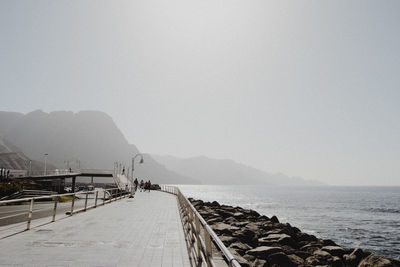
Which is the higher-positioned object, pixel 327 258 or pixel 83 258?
pixel 83 258

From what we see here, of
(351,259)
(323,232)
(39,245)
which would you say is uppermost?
→ (39,245)

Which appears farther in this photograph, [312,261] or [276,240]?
[276,240]

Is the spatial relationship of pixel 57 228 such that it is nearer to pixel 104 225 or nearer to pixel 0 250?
pixel 104 225

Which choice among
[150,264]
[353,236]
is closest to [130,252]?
[150,264]

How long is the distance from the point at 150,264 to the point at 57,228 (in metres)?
5.43

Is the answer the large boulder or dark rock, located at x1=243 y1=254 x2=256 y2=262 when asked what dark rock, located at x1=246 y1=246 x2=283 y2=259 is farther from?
the large boulder

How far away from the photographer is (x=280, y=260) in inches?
357

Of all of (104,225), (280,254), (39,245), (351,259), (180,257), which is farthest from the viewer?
(351,259)

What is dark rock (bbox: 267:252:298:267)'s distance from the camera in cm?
A: 897

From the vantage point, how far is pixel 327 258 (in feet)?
36.1

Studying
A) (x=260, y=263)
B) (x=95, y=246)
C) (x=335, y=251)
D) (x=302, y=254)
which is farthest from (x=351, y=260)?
(x=95, y=246)

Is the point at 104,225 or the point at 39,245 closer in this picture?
the point at 39,245

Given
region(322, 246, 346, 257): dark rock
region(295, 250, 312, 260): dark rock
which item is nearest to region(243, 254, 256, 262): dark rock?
region(295, 250, 312, 260): dark rock

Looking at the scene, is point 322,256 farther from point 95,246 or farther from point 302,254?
point 95,246
